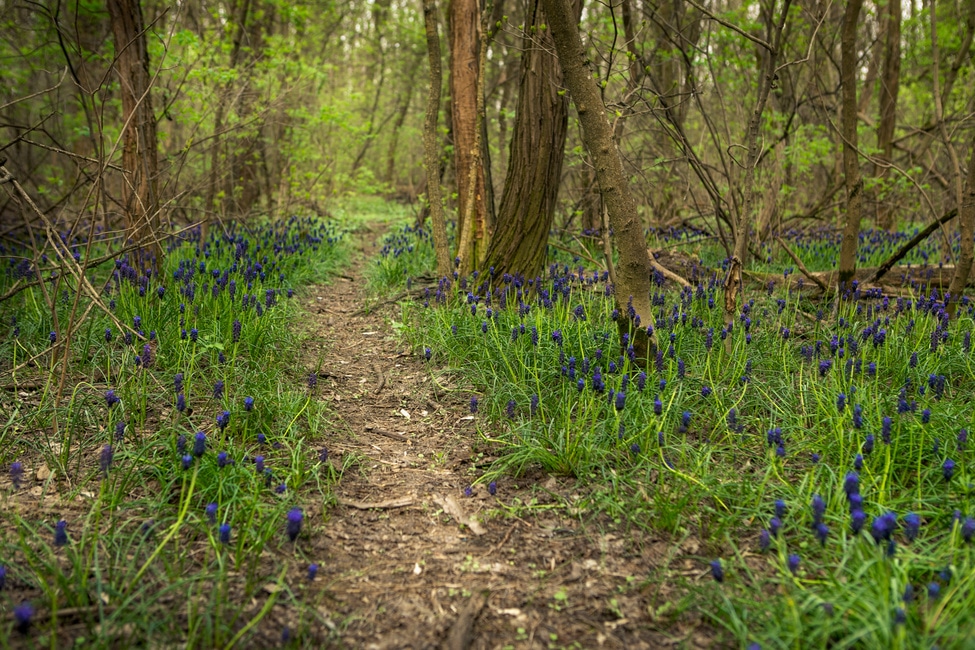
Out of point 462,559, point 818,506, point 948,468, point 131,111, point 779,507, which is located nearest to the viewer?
point 818,506

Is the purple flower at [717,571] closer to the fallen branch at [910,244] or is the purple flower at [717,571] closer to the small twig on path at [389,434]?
the small twig on path at [389,434]

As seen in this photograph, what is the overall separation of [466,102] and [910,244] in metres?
4.31

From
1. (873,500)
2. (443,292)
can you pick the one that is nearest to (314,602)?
(873,500)

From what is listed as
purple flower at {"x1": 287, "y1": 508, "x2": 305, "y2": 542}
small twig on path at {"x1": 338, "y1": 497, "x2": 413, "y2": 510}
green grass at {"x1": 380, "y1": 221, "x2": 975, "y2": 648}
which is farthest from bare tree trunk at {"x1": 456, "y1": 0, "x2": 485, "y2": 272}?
purple flower at {"x1": 287, "y1": 508, "x2": 305, "y2": 542}

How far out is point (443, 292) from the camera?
551 centimetres

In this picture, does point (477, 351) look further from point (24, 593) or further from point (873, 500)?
point (24, 593)

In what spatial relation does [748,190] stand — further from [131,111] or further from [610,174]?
[131,111]

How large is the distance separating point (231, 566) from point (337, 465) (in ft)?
3.08

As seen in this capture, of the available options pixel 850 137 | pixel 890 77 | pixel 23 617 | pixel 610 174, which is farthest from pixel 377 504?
pixel 890 77

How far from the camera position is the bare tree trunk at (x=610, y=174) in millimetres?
3623

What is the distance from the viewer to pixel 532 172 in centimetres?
580

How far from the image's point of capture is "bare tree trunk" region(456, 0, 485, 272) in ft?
20.1

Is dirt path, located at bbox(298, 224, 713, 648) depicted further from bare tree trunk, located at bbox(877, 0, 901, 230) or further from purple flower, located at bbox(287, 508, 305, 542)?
bare tree trunk, located at bbox(877, 0, 901, 230)

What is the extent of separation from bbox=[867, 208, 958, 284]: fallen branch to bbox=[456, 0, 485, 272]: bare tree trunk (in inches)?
154
